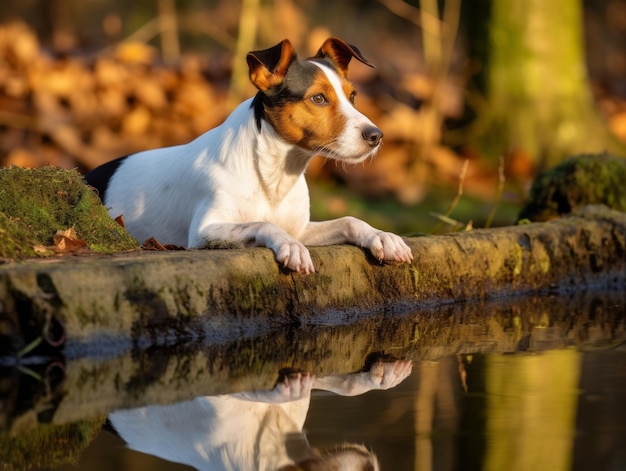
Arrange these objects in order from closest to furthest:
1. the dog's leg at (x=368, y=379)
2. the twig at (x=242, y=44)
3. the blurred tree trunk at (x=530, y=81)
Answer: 1. the dog's leg at (x=368, y=379)
2. the twig at (x=242, y=44)
3. the blurred tree trunk at (x=530, y=81)

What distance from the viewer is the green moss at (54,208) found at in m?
4.63

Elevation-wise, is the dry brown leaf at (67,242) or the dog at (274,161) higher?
the dog at (274,161)

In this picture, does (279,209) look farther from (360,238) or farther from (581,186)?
(581,186)

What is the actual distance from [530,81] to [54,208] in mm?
5597

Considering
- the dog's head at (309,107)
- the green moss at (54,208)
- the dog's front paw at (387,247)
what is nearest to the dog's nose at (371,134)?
the dog's head at (309,107)

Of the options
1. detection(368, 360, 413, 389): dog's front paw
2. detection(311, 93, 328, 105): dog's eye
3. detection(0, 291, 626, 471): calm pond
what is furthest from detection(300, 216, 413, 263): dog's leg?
detection(368, 360, 413, 389): dog's front paw

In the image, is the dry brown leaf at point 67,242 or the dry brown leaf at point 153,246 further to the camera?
the dry brown leaf at point 153,246

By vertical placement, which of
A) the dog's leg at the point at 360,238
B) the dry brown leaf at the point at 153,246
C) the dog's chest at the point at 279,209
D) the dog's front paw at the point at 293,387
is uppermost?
the dog's chest at the point at 279,209

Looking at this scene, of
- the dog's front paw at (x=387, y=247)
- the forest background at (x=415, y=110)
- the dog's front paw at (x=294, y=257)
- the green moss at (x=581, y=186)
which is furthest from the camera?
the forest background at (x=415, y=110)

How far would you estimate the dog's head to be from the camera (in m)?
5.18

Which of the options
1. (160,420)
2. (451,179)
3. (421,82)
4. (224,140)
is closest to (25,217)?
(224,140)

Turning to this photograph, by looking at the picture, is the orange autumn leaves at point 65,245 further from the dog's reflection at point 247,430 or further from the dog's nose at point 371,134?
the dog's nose at point 371,134

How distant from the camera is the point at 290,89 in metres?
5.26

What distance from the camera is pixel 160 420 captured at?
322 cm
